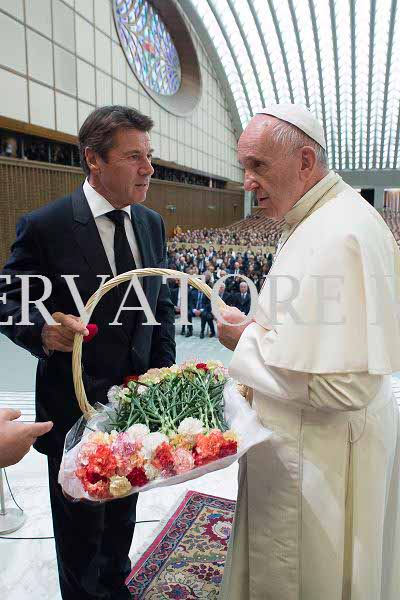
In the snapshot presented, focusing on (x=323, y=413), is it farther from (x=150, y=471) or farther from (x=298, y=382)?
(x=150, y=471)

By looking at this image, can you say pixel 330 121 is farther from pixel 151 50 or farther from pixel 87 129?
pixel 87 129

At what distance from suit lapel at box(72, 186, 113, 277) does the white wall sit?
13660 millimetres

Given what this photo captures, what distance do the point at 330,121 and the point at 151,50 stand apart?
21028mm

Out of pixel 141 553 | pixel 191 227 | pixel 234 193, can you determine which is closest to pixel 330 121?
pixel 234 193

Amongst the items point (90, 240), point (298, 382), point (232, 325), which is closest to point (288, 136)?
point (232, 325)

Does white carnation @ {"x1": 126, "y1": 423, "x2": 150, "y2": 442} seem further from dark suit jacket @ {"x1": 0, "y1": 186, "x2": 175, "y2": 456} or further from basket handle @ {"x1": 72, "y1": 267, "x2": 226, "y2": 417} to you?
dark suit jacket @ {"x1": 0, "y1": 186, "x2": 175, "y2": 456}

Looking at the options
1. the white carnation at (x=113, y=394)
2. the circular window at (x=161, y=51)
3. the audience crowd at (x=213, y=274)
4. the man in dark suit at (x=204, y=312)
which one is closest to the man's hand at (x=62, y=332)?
the white carnation at (x=113, y=394)

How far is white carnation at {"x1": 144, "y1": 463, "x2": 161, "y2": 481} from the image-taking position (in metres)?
1.42

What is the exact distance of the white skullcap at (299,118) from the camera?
1.56 metres

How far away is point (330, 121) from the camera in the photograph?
140 ft

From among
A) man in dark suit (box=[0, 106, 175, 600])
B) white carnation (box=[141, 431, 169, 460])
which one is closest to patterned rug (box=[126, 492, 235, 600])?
man in dark suit (box=[0, 106, 175, 600])

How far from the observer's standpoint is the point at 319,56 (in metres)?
33.8

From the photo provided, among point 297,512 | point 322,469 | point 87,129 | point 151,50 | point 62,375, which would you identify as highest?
point 151,50

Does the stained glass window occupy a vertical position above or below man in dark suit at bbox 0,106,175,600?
above
